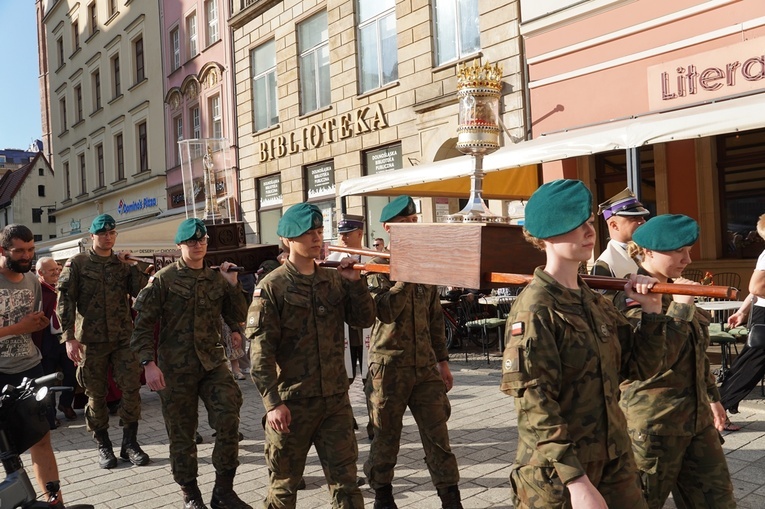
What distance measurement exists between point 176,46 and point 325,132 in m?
10.5

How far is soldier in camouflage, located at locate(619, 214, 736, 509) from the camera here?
3.15 meters

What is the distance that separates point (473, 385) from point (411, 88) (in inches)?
317

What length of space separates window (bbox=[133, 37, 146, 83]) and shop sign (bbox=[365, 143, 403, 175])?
14.9 metres

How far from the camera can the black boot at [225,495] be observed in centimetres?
480

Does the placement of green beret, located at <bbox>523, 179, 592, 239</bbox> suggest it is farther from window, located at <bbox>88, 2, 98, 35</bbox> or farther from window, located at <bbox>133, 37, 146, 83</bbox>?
window, located at <bbox>88, 2, 98, 35</bbox>

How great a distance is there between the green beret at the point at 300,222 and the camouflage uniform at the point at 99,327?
299 cm

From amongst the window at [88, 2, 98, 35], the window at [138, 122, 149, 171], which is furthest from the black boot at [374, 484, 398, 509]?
the window at [88, 2, 98, 35]

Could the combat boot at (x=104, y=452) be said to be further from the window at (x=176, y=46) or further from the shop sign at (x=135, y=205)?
the shop sign at (x=135, y=205)

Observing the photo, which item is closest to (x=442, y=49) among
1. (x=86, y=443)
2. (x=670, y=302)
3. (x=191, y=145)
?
(x=191, y=145)

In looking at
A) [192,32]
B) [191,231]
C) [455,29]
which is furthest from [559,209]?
[192,32]

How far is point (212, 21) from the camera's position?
23000 mm

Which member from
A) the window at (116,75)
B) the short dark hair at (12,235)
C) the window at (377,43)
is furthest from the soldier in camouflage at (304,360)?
the window at (116,75)

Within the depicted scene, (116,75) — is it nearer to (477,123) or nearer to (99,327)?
(99,327)

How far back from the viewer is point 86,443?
7.08 meters
